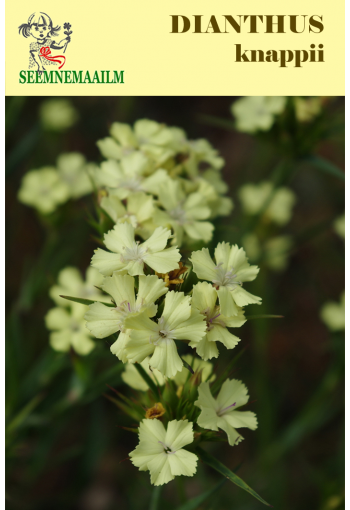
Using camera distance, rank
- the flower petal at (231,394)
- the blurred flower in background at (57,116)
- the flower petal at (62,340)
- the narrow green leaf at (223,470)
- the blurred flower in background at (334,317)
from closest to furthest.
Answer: the narrow green leaf at (223,470) → the flower petal at (231,394) → the flower petal at (62,340) → the blurred flower in background at (334,317) → the blurred flower in background at (57,116)

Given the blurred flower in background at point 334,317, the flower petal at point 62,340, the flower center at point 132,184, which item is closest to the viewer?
the flower center at point 132,184

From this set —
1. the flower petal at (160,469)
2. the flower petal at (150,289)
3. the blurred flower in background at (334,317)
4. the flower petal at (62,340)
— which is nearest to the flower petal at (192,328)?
the flower petal at (150,289)

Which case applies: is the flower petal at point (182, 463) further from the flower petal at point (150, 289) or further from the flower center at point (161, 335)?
the flower petal at point (150, 289)

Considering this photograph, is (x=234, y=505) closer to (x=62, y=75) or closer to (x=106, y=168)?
(x=106, y=168)

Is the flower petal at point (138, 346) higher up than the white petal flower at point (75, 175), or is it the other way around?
the white petal flower at point (75, 175)

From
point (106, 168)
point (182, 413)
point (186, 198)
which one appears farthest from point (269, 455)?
point (106, 168)

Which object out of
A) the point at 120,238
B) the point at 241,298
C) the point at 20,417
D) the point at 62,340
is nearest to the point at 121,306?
the point at 120,238

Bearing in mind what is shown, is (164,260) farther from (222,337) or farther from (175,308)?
(222,337)

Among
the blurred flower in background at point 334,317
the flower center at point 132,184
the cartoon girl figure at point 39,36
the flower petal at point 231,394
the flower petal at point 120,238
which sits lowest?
the flower petal at point 231,394
